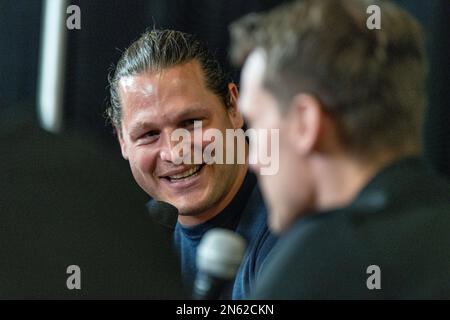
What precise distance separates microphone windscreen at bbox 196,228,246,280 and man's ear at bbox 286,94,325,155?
372 mm

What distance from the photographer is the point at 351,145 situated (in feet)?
3.45

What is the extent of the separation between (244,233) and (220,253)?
13 centimetres

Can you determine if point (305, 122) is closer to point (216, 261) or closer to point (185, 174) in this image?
point (216, 261)

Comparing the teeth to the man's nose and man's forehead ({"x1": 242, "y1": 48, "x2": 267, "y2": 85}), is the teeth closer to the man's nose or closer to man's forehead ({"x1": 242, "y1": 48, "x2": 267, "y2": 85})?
the man's nose

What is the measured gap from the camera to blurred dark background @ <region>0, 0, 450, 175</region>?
156cm

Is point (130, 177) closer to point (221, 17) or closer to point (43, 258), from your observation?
point (43, 258)

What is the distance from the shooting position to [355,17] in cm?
107

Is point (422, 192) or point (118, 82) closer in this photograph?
point (422, 192)

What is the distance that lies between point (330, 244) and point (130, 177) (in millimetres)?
675

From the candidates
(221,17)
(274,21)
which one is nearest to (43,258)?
(221,17)

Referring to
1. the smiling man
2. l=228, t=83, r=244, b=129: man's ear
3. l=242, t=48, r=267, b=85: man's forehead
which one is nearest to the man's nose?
the smiling man

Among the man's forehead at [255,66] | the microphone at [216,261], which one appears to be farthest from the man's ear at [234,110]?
the man's forehead at [255,66]

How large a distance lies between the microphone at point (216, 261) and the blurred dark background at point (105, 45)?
0.29m
